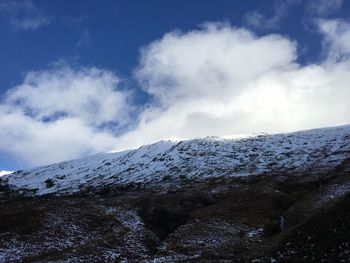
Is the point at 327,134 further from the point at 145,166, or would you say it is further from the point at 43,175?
the point at 43,175

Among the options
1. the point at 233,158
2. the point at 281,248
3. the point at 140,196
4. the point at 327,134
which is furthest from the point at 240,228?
the point at 327,134

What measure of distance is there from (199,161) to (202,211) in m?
45.3

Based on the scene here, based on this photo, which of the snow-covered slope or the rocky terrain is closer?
the rocky terrain

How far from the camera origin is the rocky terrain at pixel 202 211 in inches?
1506

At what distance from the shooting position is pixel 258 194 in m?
60.1

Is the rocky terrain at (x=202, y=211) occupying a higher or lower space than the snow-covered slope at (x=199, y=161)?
lower

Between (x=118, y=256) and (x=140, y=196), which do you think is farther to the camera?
(x=140, y=196)

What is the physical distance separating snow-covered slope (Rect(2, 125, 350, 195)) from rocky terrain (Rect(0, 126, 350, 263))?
0.40 meters

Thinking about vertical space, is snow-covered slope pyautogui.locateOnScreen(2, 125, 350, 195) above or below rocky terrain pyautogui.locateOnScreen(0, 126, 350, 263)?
above

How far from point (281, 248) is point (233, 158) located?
64246mm

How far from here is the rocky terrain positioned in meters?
38.2

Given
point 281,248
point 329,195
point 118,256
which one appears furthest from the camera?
point 329,195

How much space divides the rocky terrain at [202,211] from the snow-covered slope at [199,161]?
1.30ft

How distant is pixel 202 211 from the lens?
55.8m
